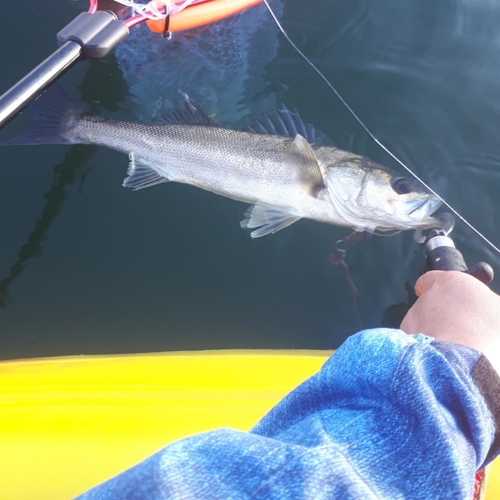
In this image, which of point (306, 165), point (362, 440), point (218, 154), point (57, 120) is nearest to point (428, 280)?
point (306, 165)

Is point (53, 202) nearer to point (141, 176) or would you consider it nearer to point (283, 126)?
point (141, 176)

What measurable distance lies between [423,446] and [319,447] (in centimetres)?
16

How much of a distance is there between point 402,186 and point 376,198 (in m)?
0.16

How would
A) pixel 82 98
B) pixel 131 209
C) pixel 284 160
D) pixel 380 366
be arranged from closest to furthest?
1. pixel 380 366
2. pixel 284 160
3. pixel 131 209
4. pixel 82 98

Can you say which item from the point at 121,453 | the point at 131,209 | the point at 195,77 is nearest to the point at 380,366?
the point at 121,453

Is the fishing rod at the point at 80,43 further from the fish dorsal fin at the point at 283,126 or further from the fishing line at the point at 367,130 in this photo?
the fishing line at the point at 367,130

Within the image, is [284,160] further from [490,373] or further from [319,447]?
[319,447]

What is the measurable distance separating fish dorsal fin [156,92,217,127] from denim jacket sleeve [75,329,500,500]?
2430 mm

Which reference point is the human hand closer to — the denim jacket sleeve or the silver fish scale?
Result: the denim jacket sleeve

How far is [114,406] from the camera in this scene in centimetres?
193

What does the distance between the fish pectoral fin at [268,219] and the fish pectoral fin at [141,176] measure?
61cm

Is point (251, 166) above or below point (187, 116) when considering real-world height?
below

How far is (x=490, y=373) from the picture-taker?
0.91m

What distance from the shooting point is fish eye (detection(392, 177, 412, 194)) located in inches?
114
